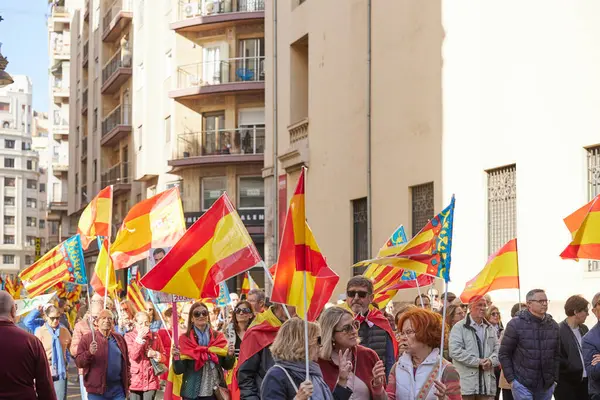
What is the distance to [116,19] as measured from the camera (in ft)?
177

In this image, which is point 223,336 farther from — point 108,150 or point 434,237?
point 108,150

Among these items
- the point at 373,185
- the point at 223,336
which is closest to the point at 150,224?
the point at 223,336

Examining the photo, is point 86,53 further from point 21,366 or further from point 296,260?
point 21,366

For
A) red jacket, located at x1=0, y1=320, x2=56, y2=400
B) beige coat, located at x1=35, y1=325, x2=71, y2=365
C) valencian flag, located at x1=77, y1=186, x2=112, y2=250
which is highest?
valencian flag, located at x1=77, y1=186, x2=112, y2=250

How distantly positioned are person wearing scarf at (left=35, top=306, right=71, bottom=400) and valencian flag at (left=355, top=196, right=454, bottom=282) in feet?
22.4

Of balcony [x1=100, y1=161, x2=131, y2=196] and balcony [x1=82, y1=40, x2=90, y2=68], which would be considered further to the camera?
balcony [x1=82, y1=40, x2=90, y2=68]

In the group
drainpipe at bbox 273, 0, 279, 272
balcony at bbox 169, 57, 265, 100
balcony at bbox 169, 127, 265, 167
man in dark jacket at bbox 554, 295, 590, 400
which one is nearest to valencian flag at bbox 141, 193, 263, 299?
man in dark jacket at bbox 554, 295, 590, 400

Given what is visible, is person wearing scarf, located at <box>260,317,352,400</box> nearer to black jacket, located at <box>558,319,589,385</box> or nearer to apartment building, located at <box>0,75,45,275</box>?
black jacket, located at <box>558,319,589,385</box>

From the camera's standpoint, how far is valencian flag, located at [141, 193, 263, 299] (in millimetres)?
10656

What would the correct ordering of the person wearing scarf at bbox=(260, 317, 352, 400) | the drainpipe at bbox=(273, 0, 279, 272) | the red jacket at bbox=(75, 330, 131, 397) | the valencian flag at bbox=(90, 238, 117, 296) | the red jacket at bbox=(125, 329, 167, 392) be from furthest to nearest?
1. the drainpipe at bbox=(273, 0, 279, 272)
2. the valencian flag at bbox=(90, 238, 117, 296)
3. the red jacket at bbox=(125, 329, 167, 392)
4. the red jacket at bbox=(75, 330, 131, 397)
5. the person wearing scarf at bbox=(260, 317, 352, 400)

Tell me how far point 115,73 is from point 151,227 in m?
39.4

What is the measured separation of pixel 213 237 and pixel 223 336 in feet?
5.04

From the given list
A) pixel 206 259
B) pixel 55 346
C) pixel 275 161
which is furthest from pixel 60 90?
pixel 206 259

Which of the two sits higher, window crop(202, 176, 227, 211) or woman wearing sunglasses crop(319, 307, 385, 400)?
window crop(202, 176, 227, 211)
